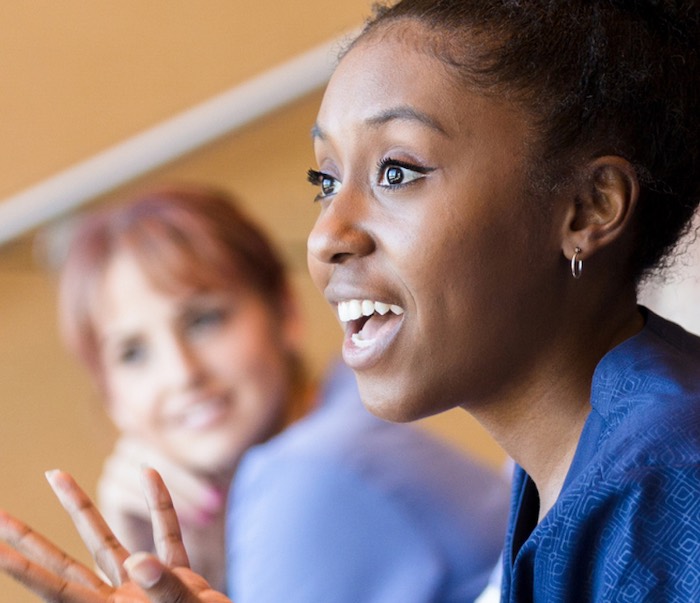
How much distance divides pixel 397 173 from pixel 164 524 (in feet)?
1.02

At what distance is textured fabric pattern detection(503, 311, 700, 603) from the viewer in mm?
693

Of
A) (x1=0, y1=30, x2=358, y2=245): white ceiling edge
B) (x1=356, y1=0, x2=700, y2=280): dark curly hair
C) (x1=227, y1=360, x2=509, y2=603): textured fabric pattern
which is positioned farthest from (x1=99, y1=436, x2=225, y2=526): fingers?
(x1=356, y1=0, x2=700, y2=280): dark curly hair

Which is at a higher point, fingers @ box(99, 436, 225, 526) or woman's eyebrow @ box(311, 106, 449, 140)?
woman's eyebrow @ box(311, 106, 449, 140)

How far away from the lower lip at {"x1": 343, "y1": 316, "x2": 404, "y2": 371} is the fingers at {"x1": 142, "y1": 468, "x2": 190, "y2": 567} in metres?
0.18

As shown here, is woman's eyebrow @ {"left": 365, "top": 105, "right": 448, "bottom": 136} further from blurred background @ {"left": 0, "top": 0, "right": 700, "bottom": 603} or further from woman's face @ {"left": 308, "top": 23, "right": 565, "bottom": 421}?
blurred background @ {"left": 0, "top": 0, "right": 700, "bottom": 603}

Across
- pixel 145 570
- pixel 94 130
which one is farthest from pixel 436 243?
pixel 94 130

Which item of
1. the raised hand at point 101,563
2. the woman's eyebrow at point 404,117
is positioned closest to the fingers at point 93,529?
the raised hand at point 101,563

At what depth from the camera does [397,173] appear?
33.0 inches

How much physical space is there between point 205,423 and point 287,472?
413 millimetres

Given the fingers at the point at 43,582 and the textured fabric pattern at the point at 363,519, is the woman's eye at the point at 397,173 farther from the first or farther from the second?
the textured fabric pattern at the point at 363,519

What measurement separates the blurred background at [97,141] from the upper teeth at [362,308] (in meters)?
1.46

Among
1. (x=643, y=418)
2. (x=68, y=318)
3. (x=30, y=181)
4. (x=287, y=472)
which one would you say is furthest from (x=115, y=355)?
(x=643, y=418)

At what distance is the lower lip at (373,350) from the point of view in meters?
0.84

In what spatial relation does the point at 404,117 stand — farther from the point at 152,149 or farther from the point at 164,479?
the point at 152,149
